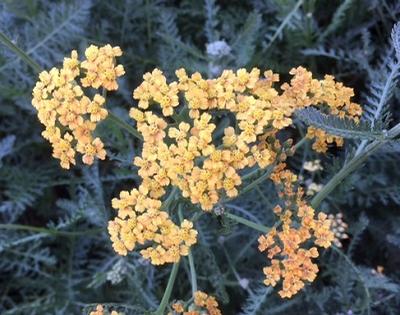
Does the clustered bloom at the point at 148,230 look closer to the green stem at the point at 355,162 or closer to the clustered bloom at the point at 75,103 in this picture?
the clustered bloom at the point at 75,103

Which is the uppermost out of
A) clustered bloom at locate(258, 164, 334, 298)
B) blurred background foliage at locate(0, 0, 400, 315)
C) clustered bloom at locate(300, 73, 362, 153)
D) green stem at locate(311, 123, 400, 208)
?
clustered bloom at locate(300, 73, 362, 153)

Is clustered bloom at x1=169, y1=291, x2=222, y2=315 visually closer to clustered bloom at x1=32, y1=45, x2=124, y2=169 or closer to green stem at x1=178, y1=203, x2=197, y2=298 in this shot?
green stem at x1=178, y1=203, x2=197, y2=298

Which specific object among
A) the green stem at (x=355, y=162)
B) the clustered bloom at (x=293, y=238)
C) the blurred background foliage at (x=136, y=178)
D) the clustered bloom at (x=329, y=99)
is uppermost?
the clustered bloom at (x=329, y=99)

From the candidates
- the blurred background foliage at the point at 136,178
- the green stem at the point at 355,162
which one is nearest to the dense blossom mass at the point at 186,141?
the green stem at the point at 355,162

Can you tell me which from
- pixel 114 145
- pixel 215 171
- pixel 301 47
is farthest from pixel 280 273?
pixel 301 47

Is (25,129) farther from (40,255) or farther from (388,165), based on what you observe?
(388,165)

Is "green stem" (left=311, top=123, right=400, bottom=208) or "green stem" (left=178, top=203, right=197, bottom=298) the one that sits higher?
"green stem" (left=311, top=123, right=400, bottom=208)

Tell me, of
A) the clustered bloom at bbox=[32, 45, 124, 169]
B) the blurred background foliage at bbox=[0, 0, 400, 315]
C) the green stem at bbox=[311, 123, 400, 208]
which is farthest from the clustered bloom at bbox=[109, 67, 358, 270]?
the blurred background foliage at bbox=[0, 0, 400, 315]
